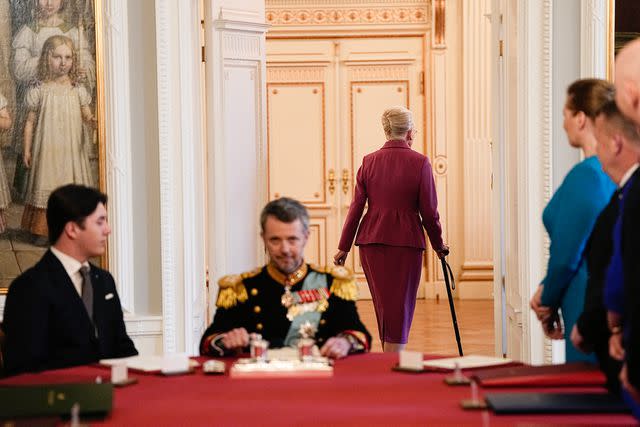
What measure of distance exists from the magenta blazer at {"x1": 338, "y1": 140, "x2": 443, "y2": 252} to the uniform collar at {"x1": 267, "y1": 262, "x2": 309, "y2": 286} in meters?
3.12

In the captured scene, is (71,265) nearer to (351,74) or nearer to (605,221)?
(605,221)

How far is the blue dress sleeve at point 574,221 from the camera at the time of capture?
168 inches

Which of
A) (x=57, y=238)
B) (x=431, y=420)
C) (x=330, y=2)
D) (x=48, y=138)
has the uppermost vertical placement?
(x=330, y=2)

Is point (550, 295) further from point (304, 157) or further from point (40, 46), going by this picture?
point (304, 157)

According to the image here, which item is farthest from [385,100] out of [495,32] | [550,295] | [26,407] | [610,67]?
[26,407]

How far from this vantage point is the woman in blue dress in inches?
164

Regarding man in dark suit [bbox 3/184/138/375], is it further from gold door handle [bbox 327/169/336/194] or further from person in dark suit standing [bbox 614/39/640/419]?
gold door handle [bbox 327/169/336/194]

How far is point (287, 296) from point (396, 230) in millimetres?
3214

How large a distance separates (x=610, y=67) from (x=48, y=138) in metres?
3.42

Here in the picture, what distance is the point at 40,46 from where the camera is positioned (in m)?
6.55

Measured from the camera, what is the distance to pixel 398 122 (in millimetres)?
7637

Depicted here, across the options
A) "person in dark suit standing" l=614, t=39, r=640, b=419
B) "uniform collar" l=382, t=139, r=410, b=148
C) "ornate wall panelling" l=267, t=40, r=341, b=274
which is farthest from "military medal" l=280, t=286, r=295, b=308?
"ornate wall panelling" l=267, t=40, r=341, b=274

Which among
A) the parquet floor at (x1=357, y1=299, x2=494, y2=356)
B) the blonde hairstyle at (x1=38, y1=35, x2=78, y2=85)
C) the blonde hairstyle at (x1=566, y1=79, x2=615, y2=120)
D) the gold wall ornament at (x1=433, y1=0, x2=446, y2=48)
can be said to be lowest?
the parquet floor at (x1=357, y1=299, x2=494, y2=356)

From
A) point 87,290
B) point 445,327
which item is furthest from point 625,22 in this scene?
point 445,327
